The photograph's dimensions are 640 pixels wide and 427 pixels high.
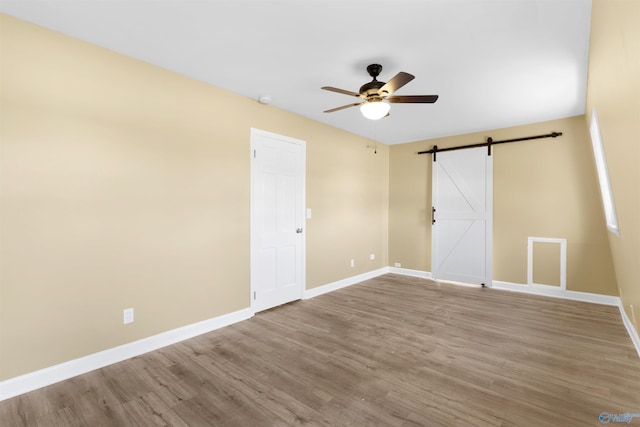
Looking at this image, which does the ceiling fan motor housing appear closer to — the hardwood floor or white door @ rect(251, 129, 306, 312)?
white door @ rect(251, 129, 306, 312)

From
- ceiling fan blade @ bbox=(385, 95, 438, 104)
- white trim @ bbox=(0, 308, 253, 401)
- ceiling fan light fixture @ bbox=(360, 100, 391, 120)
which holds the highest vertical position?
ceiling fan blade @ bbox=(385, 95, 438, 104)

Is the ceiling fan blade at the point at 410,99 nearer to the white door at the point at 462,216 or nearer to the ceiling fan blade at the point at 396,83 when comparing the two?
the ceiling fan blade at the point at 396,83

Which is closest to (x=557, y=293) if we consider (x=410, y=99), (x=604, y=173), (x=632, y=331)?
(x=632, y=331)

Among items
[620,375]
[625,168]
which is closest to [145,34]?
[625,168]

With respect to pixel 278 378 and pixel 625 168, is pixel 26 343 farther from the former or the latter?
pixel 625 168

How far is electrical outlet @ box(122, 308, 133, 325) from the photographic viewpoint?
264 centimetres

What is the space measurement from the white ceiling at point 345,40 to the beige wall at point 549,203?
1.03 metres

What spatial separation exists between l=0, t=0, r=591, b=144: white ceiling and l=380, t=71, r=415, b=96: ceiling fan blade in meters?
0.30

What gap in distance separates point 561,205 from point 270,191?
170 inches

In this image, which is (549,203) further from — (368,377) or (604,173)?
(368,377)

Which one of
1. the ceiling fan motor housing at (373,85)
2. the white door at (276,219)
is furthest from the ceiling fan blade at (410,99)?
the white door at (276,219)

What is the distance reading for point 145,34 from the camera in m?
2.36

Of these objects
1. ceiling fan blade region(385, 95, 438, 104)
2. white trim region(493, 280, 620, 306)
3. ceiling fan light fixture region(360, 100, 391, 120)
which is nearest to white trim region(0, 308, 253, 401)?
ceiling fan light fixture region(360, 100, 391, 120)

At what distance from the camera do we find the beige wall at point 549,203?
4215mm
